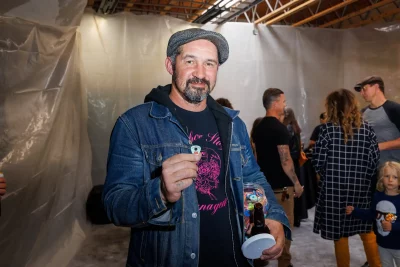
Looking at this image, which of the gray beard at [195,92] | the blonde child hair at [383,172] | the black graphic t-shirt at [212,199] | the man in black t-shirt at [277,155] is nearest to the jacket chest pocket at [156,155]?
the black graphic t-shirt at [212,199]

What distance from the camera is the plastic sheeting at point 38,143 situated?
6.97ft

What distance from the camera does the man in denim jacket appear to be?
1292 millimetres

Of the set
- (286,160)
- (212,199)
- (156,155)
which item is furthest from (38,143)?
(286,160)

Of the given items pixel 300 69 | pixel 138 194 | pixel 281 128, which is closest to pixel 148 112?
pixel 138 194

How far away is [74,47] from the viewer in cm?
367

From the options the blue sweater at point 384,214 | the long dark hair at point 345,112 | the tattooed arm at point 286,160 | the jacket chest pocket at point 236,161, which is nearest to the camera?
the jacket chest pocket at point 236,161

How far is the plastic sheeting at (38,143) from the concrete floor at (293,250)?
0.21 metres

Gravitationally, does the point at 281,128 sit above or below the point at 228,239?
above

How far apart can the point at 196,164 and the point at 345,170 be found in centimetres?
192

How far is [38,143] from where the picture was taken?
2592 mm

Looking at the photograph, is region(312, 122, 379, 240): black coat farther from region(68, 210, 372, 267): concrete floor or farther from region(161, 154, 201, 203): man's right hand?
region(161, 154, 201, 203): man's right hand

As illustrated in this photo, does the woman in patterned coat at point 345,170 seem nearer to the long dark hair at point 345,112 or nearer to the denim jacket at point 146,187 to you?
the long dark hair at point 345,112

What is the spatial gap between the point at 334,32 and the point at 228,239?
5.83 metres

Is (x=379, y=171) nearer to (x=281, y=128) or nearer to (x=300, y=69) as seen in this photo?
(x=281, y=128)
